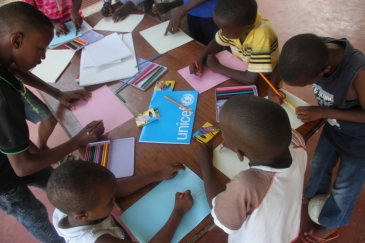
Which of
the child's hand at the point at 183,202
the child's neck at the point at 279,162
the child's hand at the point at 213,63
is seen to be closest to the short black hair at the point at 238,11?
the child's hand at the point at 213,63

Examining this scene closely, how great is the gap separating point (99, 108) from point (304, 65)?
3.09 ft

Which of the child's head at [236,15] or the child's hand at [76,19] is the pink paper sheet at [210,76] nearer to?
the child's head at [236,15]

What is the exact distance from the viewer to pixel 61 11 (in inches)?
77.4

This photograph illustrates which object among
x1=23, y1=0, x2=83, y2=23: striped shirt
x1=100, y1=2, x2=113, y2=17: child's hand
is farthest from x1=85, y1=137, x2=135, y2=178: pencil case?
x1=23, y1=0, x2=83, y2=23: striped shirt

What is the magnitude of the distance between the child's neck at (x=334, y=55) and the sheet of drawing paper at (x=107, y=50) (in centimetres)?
Result: 106

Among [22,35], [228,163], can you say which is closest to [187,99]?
[228,163]

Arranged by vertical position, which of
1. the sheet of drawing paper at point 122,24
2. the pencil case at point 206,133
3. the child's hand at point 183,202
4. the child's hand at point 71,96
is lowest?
the child's hand at point 71,96

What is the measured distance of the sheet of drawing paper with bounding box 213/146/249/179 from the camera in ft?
3.24

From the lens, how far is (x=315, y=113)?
1069 mm

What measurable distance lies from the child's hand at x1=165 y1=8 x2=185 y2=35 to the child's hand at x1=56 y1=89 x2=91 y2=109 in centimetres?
68

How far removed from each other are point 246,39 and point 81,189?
104 centimetres

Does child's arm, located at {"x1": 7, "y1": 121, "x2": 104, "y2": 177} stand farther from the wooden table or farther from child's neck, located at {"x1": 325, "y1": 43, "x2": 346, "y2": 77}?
child's neck, located at {"x1": 325, "y1": 43, "x2": 346, "y2": 77}

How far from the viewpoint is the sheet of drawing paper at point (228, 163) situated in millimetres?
988

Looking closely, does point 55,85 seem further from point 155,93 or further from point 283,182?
point 283,182
